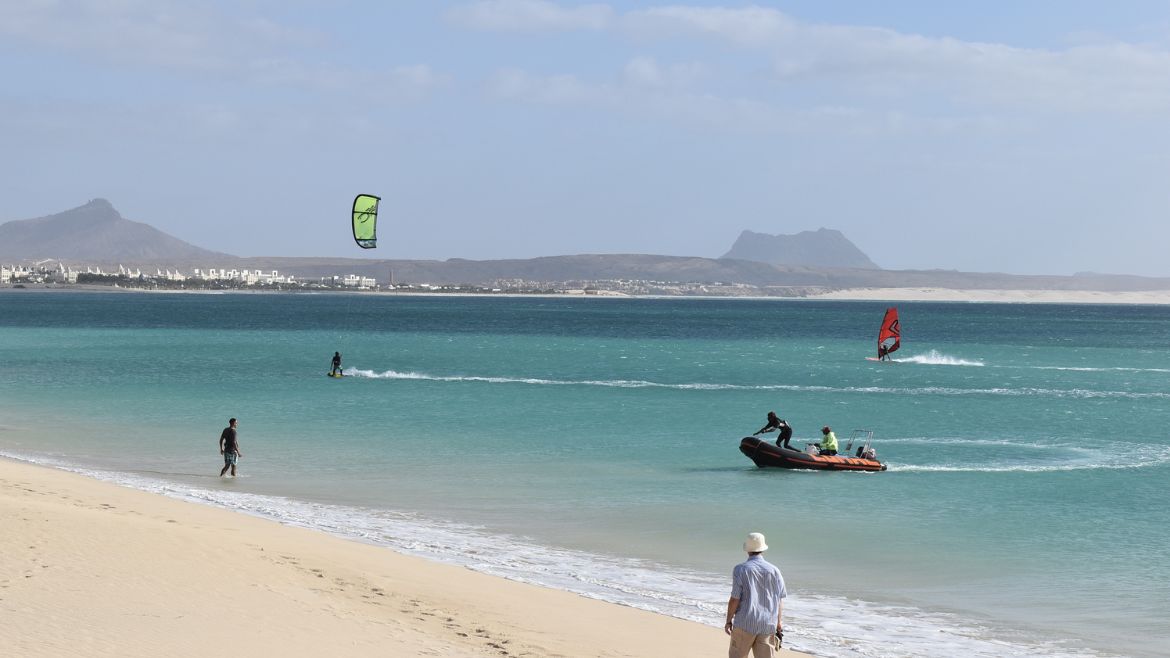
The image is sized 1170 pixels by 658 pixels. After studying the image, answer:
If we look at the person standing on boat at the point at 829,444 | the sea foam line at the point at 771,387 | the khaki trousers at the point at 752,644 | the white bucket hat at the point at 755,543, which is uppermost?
the white bucket hat at the point at 755,543

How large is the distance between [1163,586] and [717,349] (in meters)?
58.7

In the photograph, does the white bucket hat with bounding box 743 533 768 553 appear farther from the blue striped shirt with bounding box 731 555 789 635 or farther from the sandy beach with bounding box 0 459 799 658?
the sandy beach with bounding box 0 459 799 658

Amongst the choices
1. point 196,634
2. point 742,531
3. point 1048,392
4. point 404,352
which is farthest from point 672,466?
point 404,352

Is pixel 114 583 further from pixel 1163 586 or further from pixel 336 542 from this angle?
pixel 1163 586

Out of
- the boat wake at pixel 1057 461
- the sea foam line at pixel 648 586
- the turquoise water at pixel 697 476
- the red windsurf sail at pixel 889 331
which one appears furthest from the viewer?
the red windsurf sail at pixel 889 331

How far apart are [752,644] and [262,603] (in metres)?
4.26

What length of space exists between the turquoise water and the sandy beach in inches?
43.0

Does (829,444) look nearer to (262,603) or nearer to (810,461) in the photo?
(810,461)

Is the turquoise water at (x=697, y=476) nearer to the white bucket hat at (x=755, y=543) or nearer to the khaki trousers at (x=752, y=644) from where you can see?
the khaki trousers at (x=752, y=644)

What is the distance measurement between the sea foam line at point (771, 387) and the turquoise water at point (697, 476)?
26cm

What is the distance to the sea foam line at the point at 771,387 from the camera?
42531 mm

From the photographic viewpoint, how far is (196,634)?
890cm

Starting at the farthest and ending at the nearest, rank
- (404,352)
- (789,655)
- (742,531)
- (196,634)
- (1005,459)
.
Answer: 1. (404,352)
2. (1005,459)
3. (742,531)
4. (789,655)
5. (196,634)

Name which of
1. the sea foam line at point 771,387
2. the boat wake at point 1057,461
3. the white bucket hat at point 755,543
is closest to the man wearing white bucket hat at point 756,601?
the white bucket hat at point 755,543
